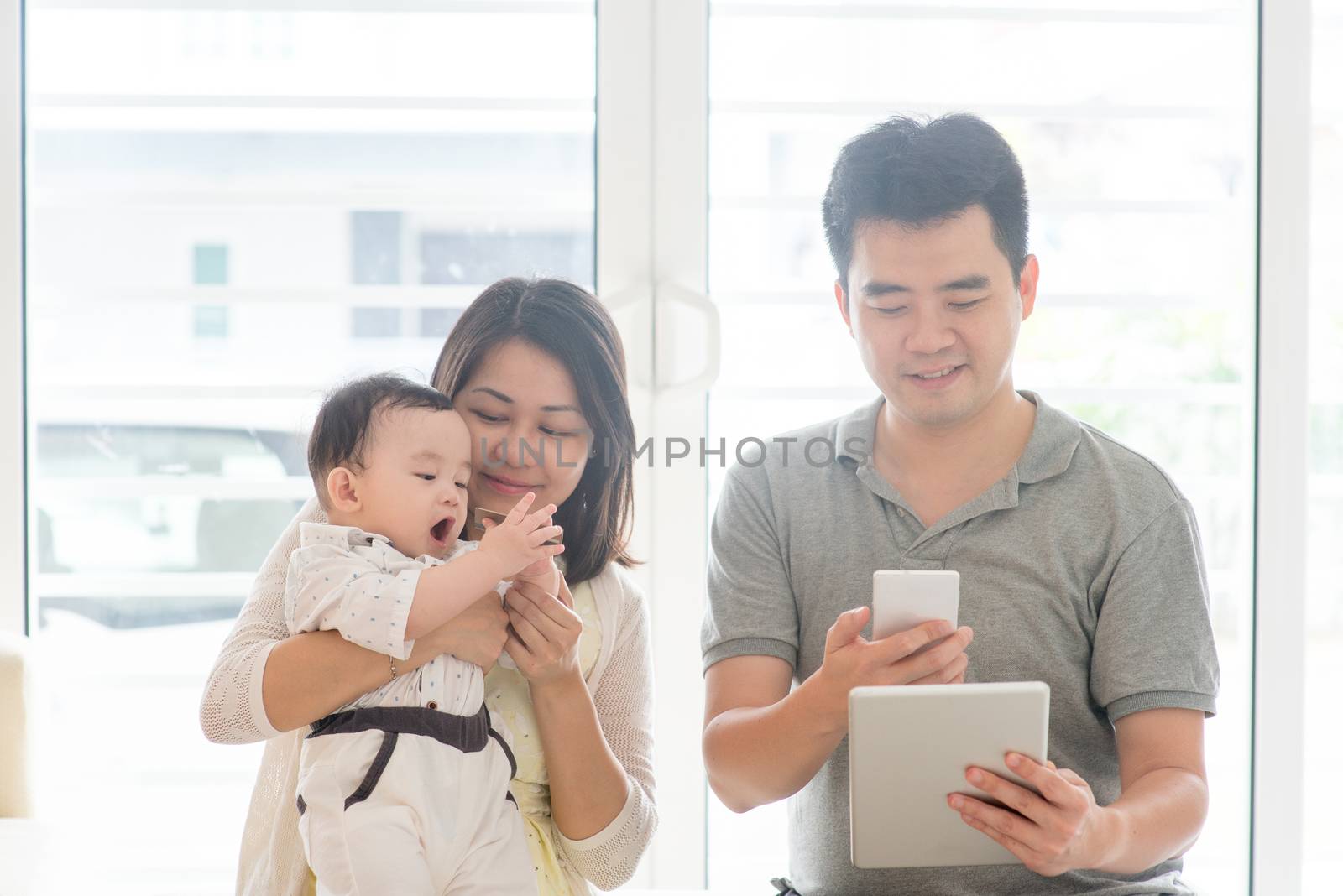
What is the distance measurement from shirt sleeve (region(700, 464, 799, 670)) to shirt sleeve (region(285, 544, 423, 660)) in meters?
0.47

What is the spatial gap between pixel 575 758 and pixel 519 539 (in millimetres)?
334

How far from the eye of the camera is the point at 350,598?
132 cm

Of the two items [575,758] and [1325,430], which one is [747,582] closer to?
[575,758]

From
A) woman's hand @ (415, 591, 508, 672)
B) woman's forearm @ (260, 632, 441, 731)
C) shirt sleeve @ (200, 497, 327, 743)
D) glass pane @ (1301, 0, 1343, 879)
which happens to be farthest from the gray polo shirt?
glass pane @ (1301, 0, 1343, 879)

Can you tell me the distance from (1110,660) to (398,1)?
185cm

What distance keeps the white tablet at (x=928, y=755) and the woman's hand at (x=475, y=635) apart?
474 millimetres

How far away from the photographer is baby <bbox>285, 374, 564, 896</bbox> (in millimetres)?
1289

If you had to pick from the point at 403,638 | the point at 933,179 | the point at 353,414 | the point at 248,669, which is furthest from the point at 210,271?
the point at 933,179

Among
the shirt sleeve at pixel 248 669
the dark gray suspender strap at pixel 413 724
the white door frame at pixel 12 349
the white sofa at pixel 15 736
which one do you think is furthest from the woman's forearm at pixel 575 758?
the white door frame at pixel 12 349

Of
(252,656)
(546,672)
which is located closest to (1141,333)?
(546,672)

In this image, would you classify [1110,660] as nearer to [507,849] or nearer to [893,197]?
[893,197]

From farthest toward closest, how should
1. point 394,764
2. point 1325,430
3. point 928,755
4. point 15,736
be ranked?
point 1325,430
point 15,736
point 394,764
point 928,755

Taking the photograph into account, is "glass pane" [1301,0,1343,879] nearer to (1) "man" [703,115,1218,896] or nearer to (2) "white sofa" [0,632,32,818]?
(1) "man" [703,115,1218,896]

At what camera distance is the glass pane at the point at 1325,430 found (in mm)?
2375
